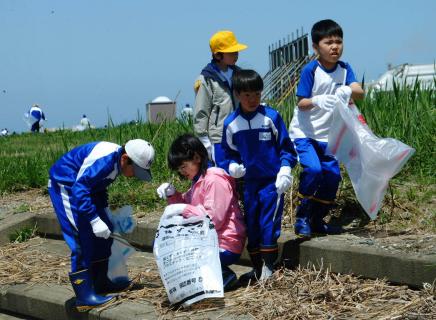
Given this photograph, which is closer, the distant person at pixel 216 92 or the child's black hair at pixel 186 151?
the child's black hair at pixel 186 151

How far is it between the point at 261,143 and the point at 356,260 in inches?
36.6

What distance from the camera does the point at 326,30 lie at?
4.62 m

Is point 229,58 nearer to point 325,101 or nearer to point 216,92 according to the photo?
point 216,92

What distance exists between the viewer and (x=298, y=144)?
4742 millimetres

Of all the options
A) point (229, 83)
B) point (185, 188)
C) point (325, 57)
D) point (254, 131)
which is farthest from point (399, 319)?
point (185, 188)

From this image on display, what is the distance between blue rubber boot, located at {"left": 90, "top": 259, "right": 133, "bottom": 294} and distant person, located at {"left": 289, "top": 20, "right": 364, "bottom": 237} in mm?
1203

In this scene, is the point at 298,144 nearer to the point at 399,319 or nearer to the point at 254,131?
the point at 254,131

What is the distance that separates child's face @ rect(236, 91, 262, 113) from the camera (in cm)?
433

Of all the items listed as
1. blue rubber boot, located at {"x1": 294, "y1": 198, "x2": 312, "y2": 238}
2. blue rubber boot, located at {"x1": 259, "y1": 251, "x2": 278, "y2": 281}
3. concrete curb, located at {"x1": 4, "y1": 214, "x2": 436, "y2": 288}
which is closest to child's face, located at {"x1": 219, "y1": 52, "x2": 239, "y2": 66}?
blue rubber boot, located at {"x1": 294, "y1": 198, "x2": 312, "y2": 238}

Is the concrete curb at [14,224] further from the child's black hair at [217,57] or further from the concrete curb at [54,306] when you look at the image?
the child's black hair at [217,57]

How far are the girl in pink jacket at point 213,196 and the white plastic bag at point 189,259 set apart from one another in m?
0.16

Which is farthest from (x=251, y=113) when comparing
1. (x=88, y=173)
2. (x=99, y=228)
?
(x=99, y=228)

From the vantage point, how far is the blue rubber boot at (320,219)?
4.72 meters

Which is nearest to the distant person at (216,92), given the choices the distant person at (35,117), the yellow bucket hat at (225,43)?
the yellow bucket hat at (225,43)
